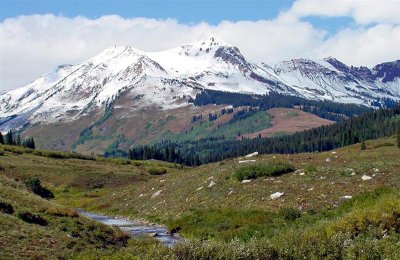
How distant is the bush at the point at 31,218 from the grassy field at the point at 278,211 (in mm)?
760

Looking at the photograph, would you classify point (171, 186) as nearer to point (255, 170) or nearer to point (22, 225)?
point (255, 170)

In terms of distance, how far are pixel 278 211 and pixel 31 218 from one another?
16.8m

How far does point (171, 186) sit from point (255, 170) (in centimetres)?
1242

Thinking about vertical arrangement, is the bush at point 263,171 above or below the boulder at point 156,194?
above

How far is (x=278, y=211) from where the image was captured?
116 feet

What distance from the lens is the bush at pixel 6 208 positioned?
106 feet

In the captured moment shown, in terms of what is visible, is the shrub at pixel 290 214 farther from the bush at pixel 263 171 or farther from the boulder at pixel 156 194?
the boulder at pixel 156 194

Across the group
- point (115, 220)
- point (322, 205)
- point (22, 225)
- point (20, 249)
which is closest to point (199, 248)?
point (20, 249)

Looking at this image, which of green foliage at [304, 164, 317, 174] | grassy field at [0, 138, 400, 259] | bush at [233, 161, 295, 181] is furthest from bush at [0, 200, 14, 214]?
green foliage at [304, 164, 317, 174]

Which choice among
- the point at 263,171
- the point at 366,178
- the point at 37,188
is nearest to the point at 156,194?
the point at 263,171

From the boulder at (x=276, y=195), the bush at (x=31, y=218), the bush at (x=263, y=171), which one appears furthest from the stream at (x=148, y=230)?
the bush at (x=263, y=171)

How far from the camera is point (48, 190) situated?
89.2 m

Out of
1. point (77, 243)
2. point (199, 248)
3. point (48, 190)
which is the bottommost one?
point (48, 190)

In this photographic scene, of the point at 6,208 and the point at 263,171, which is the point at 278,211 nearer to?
the point at 263,171
